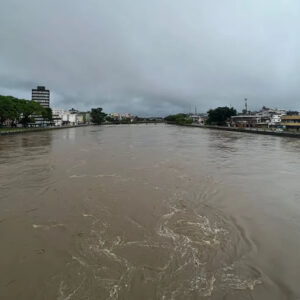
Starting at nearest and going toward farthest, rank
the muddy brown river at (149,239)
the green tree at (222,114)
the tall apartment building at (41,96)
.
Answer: the muddy brown river at (149,239)
the green tree at (222,114)
the tall apartment building at (41,96)

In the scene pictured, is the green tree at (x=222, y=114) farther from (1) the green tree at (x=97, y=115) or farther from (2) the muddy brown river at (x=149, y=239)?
(2) the muddy brown river at (x=149, y=239)

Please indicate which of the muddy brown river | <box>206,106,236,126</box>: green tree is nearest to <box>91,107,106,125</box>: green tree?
<box>206,106,236,126</box>: green tree

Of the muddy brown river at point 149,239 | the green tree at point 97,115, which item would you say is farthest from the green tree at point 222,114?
the muddy brown river at point 149,239

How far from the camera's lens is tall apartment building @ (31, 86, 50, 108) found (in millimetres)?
141875

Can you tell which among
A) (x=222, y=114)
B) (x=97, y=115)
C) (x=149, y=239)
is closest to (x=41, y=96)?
(x=97, y=115)

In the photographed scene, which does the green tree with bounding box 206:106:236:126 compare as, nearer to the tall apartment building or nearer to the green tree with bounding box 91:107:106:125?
the green tree with bounding box 91:107:106:125

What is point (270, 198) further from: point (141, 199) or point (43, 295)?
point (43, 295)

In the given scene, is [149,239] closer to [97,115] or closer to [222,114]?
[222,114]

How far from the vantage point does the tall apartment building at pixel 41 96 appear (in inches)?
5586

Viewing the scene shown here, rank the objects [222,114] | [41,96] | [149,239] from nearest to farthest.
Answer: [149,239]
[222,114]
[41,96]

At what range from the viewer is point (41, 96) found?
144 m

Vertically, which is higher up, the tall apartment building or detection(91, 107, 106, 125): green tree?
the tall apartment building

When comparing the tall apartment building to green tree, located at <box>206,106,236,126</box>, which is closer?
green tree, located at <box>206,106,236,126</box>

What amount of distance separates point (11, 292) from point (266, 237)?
17.5ft
